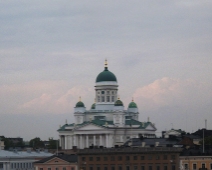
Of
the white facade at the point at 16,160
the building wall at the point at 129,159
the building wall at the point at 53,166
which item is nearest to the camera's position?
the building wall at the point at 129,159

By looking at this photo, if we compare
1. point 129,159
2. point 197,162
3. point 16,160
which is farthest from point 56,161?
point 197,162

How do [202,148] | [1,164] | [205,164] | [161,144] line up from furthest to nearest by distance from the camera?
1. [1,164]
2. [161,144]
3. [202,148]
4. [205,164]

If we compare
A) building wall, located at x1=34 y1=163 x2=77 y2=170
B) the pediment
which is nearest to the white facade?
building wall, located at x1=34 y1=163 x2=77 y2=170

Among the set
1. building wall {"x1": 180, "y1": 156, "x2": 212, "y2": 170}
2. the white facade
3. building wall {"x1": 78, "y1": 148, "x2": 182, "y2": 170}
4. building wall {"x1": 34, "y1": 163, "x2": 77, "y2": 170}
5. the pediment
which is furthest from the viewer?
the white facade

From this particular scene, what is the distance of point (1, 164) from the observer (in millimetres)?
147375

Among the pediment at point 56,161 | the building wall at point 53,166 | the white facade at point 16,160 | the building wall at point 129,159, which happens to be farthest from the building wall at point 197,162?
the white facade at point 16,160

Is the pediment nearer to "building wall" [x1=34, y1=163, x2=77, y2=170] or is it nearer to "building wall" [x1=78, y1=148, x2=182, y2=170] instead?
"building wall" [x1=34, y1=163, x2=77, y2=170]

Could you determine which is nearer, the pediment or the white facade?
the pediment

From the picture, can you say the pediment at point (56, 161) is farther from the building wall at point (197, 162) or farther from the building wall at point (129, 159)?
the building wall at point (197, 162)

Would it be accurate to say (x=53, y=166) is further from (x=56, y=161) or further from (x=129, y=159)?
(x=129, y=159)

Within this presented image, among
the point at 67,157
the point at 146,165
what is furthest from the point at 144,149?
the point at 67,157

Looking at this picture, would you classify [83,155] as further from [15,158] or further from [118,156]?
[15,158]

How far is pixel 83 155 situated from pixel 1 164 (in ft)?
78.6

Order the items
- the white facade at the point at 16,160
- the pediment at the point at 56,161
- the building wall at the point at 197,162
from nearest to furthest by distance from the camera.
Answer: the building wall at the point at 197,162
the pediment at the point at 56,161
the white facade at the point at 16,160
